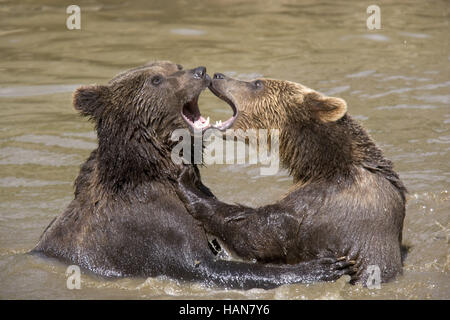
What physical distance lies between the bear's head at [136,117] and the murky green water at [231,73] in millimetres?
1288

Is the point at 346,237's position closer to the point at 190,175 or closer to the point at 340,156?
the point at 340,156

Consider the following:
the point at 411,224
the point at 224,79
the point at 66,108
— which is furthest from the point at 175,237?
the point at 66,108

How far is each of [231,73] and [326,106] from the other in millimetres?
8053

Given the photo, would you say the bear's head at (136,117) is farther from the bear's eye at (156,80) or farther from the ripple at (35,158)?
the ripple at (35,158)

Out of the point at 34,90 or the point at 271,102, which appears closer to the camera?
the point at 271,102

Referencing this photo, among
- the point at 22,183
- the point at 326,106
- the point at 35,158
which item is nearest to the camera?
the point at 326,106

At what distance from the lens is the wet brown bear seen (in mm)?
9250

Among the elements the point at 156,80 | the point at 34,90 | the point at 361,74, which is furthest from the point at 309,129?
the point at 34,90

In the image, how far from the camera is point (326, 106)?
31.4 ft

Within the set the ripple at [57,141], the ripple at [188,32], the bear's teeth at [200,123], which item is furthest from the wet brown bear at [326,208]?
the ripple at [188,32]

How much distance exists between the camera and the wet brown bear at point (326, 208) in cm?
925

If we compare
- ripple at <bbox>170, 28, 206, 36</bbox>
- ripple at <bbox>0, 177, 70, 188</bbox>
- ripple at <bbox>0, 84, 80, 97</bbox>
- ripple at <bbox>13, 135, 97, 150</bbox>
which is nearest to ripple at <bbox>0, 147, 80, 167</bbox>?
ripple at <bbox>13, 135, 97, 150</bbox>

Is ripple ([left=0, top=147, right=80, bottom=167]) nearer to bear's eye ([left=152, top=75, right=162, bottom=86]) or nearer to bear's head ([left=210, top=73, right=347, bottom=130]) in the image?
bear's head ([left=210, top=73, right=347, bottom=130])

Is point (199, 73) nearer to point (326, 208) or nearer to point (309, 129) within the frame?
point (309, 129)
